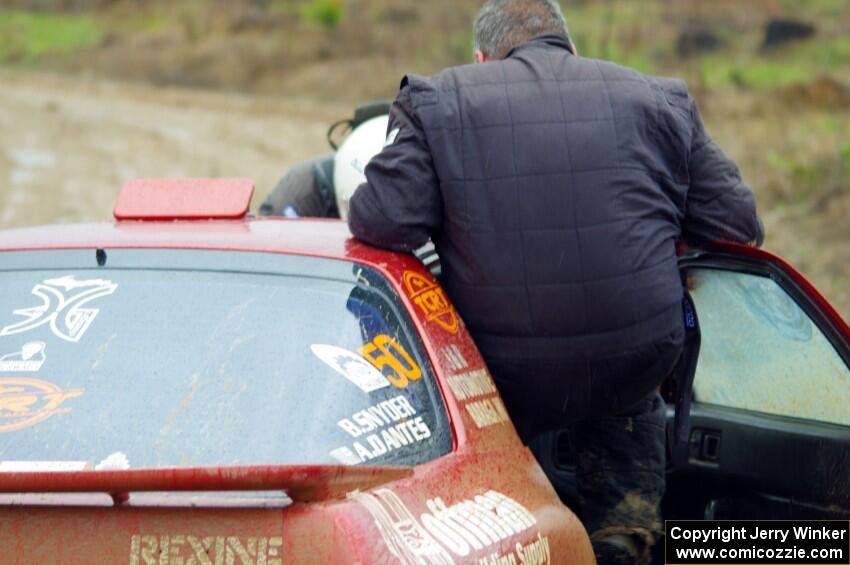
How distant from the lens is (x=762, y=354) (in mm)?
4008

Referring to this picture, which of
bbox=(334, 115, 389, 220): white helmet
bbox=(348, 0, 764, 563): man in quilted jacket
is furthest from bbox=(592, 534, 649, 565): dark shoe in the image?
bbox=(334, 115, 389, 220): white helmet

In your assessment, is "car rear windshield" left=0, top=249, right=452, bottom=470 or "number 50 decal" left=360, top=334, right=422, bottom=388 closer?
"car rear windshield" left=0, top=249, right=452, bottom=470

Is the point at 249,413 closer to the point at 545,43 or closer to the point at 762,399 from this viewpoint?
the point at 545,43

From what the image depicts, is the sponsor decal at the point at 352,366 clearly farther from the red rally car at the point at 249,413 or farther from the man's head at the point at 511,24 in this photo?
the man's head at the point at 511,24

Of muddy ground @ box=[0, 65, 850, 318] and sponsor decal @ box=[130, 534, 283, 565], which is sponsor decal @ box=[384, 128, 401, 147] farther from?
muddy ground @ box=[0, 65, 850, 318]

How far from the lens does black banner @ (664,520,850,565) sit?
368cm

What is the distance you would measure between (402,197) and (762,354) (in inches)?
45.8

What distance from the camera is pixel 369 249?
3.44 metres

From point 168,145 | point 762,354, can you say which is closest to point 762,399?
point 762,354

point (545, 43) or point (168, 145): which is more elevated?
point (545, 43)

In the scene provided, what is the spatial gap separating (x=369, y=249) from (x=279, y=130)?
21.0m

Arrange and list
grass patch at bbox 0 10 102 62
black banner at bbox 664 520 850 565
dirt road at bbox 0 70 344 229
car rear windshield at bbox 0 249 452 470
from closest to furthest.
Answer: car rear windshield at bbox 0 249 452 470, black banner at bbox 664 520 850 565, dirt road at bbox 0 70 344 229, grass patch at bbox 0 10 102 62

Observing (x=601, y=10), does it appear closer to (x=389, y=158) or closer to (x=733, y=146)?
(x=733, y=146)

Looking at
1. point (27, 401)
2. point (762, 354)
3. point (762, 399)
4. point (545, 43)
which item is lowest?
point (762, 399)
